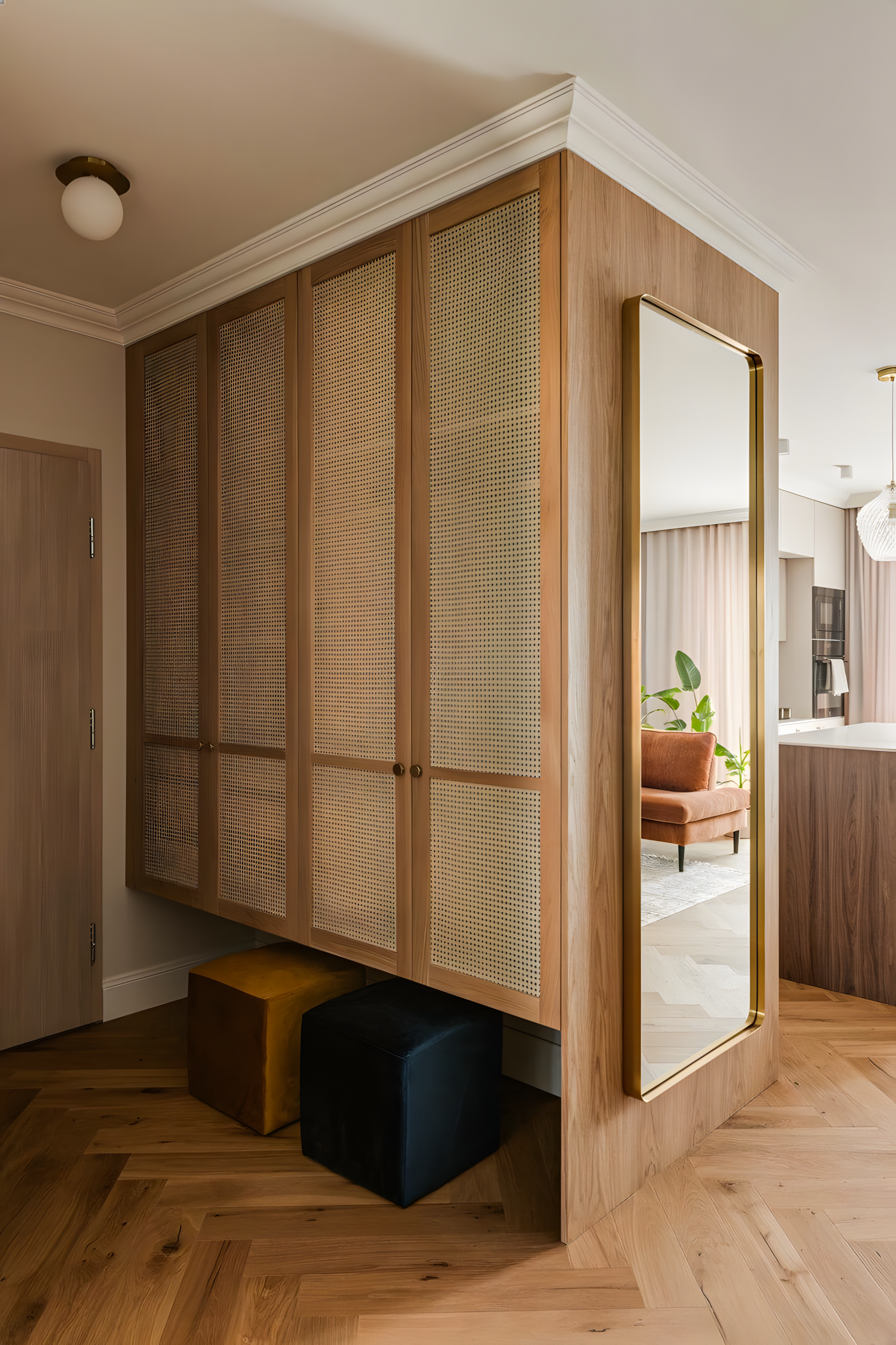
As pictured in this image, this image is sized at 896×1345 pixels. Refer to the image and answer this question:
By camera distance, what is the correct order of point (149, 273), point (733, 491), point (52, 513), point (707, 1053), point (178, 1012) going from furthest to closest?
point (178, 1012), point (52, 513), point (149, 273), point (733, 491), point (707, 1053)

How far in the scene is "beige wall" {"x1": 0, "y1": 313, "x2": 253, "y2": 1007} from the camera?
3162 millimetres

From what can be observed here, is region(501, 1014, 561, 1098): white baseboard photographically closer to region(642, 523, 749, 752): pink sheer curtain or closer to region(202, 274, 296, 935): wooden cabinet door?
region(202, 274, 296, 935): wooden cabinet door

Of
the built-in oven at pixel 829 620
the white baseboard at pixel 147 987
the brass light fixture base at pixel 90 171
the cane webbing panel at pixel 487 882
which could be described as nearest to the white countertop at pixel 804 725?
the built-in oven at pixel 829 620

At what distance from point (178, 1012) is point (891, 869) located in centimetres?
279

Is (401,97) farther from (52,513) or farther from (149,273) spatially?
(52,513)

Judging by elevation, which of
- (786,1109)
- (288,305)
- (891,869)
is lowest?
(786,1109)

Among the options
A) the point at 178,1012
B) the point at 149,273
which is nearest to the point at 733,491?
the point at 149,273

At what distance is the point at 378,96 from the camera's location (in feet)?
6.53

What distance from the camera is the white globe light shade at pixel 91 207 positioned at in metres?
2.19

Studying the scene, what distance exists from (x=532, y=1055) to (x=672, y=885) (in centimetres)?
92

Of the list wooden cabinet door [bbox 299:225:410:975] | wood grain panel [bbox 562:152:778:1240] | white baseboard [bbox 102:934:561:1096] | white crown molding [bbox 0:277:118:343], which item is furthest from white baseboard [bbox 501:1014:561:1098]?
white crown molding [bbox 0:277:118:343]

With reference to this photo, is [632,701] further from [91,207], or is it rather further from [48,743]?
[48,743]

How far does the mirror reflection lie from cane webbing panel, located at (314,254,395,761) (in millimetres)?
665

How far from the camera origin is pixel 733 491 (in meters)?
2.58
